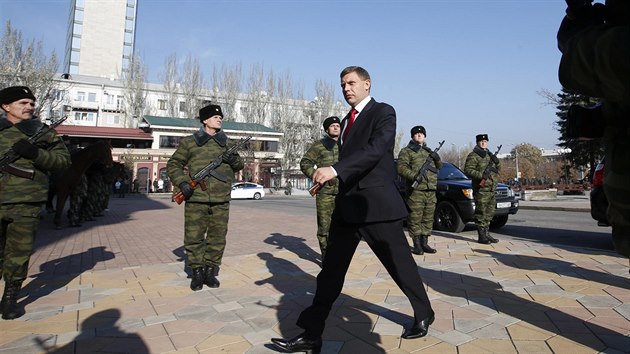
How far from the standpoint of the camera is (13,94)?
3539 millimetres

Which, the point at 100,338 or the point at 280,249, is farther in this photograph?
the point at 280,249

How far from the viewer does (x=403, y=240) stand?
102 inches

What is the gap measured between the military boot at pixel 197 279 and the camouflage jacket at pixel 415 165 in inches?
139

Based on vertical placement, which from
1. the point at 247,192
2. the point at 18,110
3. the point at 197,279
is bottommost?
the point at 247,192

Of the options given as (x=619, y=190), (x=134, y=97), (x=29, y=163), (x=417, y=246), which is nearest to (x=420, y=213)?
(x=417, y=246)

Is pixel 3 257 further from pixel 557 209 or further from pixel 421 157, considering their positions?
pixel 557 209

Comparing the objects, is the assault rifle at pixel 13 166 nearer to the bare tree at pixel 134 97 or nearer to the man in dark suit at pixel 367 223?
the man in dark suit at pixel 367 223

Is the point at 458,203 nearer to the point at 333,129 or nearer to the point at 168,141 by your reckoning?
the point at 333,129

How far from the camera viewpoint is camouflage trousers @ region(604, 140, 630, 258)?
3.81 ft

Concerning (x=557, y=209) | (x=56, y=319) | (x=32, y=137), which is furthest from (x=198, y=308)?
(x=557, y=209)

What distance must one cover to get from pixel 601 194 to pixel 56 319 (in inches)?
156

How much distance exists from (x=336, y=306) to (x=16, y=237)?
9.88 feet

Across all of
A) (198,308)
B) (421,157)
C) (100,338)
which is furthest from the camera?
(421,157)

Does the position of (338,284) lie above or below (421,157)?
below
